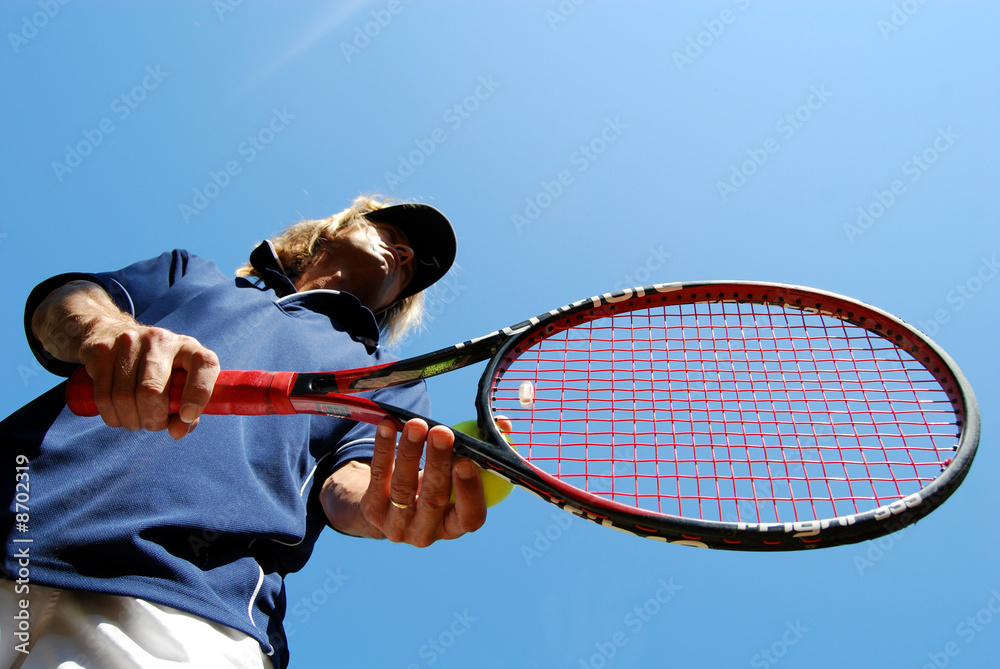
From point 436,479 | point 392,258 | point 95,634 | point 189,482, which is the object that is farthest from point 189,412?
point 392,258

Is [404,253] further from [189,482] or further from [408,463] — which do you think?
[189,482]

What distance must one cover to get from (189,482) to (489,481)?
82cm

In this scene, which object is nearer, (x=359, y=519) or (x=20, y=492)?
(x=20, y=492)

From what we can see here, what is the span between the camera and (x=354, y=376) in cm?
200

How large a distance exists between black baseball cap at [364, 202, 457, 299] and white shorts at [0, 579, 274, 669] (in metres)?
2.63

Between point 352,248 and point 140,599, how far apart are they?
2.31 meters

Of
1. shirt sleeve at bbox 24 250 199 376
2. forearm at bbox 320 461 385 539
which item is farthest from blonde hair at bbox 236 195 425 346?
forearm at bbox 320 461 385 539

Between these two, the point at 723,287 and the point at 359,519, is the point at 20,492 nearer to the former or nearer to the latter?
the point at 359,519

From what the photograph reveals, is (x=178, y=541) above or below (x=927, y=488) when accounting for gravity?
below

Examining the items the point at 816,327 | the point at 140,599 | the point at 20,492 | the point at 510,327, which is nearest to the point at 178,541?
the point at 140,599

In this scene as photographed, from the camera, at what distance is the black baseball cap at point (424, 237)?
3.96 meters

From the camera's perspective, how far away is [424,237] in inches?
158

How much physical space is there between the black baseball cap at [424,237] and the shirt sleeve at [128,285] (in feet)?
4.84

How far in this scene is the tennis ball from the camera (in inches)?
75.9
